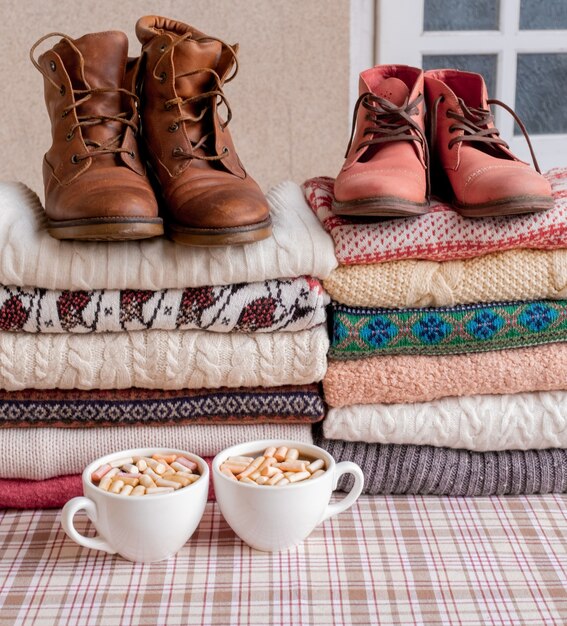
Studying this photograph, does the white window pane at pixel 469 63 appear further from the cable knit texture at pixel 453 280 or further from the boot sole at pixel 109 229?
the boot sole at pixel 109 229

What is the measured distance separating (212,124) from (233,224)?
5.6 inches

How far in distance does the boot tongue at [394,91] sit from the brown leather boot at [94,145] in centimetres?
26

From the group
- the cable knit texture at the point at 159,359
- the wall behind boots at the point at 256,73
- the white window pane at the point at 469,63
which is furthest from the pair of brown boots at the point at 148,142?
the white window pane at the point at 469,63

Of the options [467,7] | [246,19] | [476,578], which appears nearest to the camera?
[476,578]

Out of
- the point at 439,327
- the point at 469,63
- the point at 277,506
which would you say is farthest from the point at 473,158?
the point at 469,63

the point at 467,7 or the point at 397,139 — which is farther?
the point at 467,7

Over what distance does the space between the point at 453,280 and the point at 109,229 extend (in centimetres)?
33

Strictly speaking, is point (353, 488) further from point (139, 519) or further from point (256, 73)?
point (256, 73)

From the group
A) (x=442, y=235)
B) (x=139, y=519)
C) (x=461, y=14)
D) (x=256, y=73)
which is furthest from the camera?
(x=461, y=14)

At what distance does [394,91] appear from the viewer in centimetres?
87

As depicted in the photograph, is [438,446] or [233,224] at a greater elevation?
[233,224]

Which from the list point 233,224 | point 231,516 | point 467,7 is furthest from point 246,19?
point 231,516

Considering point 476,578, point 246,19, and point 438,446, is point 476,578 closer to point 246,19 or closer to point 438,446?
point 438,446

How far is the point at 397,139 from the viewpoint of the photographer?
83 centimetres
